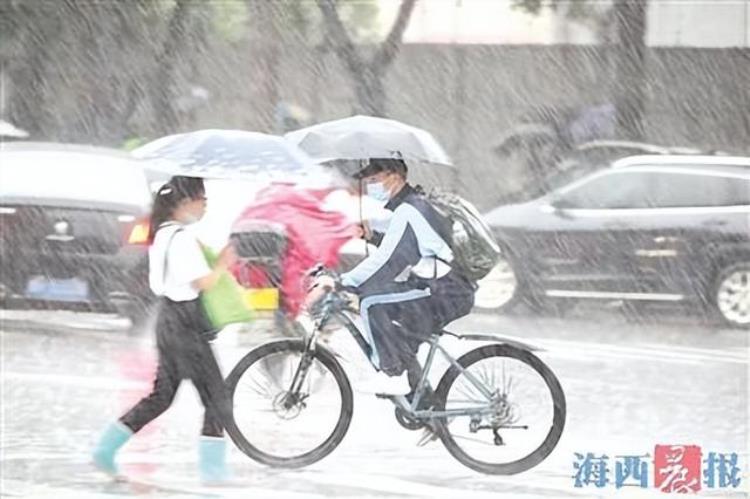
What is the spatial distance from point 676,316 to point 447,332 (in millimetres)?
1344

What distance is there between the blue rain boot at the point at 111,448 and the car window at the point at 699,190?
2.52m

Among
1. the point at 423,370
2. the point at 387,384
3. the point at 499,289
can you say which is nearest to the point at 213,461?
the point at 387,384

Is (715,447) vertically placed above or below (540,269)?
below

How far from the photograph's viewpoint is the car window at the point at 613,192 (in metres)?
7.15

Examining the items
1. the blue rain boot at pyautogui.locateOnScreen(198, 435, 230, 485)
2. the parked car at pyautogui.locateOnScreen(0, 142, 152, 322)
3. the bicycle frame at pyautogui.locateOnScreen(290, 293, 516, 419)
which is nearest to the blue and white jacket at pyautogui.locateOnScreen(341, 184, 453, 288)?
the bicycle frame at pyautogui.locateOnScreen(290, 293, 516, 419)

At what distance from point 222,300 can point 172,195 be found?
18.2 inches

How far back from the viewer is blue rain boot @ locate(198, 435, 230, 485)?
650cm

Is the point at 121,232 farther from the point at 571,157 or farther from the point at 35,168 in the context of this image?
the point at 571,157

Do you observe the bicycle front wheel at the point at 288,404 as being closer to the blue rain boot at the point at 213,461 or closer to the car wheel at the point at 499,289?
the blue rain boot at the point at 213,461

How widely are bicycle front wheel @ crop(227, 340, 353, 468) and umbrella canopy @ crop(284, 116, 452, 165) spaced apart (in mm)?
765

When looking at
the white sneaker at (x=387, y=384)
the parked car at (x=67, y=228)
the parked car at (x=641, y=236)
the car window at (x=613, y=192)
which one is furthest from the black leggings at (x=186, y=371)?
the car window at (x=613, y=192)

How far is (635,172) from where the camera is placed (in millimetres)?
7113

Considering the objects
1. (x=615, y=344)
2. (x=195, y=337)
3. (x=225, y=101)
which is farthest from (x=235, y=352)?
(x=615, y=344)

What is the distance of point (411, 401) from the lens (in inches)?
255
